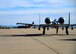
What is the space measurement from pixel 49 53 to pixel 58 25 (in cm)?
2871

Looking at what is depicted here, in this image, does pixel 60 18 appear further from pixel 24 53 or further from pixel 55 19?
pixel 24 53

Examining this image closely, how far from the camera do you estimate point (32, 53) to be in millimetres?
14141

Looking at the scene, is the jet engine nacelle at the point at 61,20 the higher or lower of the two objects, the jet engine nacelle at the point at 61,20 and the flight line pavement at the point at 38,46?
the higher

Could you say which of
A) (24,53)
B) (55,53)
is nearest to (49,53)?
(55,53)

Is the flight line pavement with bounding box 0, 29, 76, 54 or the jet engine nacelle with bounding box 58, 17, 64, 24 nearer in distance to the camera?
the flight line pavement with bounding box 0, 29, 76, 54

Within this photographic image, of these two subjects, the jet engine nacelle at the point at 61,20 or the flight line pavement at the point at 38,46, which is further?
the jet engine nacelle at the point at 61,20

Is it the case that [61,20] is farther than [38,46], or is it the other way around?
[61,20]

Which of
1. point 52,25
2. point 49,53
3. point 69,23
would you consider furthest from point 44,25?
point 49,53

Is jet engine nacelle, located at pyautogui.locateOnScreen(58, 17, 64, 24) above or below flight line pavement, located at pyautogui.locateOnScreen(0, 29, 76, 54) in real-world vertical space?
above

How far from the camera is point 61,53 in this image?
14133mm

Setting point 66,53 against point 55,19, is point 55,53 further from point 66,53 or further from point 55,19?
point 55,19

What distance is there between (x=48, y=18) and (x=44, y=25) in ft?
7.87

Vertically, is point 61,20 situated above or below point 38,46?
above

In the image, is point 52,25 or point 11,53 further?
point 52,25
